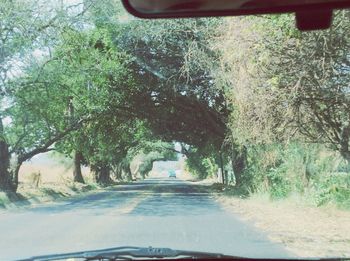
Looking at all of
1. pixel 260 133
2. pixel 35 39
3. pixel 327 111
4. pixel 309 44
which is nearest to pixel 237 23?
pixel 309 44

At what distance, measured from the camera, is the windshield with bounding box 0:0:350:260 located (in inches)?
460

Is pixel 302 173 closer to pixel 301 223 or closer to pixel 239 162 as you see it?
pixel 301 223

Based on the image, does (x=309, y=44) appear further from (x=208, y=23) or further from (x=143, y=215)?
(x=208, y=23)

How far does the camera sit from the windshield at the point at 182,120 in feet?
38.3

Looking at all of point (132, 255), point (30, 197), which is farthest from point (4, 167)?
point (132, 255)

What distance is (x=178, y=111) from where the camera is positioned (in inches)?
1220

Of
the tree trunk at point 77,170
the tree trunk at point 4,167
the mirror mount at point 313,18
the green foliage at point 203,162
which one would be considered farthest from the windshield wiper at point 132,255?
the tree trunk at point 77,170

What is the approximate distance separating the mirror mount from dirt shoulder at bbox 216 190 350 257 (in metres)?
6.53

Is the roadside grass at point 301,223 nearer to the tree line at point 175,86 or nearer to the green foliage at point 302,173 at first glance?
the green foliage at point 302,173

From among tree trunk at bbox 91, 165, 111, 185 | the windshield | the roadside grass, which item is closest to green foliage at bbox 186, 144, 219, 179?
the windshield

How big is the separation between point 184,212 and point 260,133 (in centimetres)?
310

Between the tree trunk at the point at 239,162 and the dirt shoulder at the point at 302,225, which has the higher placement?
the tree trunk at the point at 239,162

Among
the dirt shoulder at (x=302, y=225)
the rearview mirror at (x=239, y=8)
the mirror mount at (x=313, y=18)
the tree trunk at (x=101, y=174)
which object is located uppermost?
the tree trunk at (x=101, y=174)

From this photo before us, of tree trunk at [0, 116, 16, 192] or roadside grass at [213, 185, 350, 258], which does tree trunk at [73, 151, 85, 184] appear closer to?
tree trunk at [0, 116, 16, 192]
